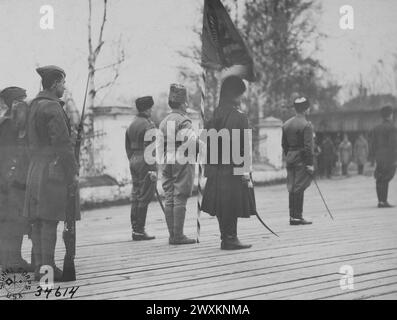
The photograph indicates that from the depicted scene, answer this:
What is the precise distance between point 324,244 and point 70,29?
4.74 metres

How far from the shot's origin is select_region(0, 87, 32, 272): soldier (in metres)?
5.10

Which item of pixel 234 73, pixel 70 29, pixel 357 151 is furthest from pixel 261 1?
pixel 234 73

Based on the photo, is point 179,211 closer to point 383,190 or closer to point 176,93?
point 176,93

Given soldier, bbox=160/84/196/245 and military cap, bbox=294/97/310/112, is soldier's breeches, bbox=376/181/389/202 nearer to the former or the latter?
military cap, bbox=294/97/310/112

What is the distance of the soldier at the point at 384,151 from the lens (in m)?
10.1

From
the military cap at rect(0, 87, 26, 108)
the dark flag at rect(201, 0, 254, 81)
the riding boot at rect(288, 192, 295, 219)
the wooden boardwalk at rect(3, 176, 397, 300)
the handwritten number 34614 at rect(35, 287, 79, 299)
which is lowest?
the wooden boardwalk at rect(3, 176, 397, 300)

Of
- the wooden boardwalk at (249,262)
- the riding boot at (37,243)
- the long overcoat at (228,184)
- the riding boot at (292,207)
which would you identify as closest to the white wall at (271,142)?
the wooden boardwalk at (249,262)

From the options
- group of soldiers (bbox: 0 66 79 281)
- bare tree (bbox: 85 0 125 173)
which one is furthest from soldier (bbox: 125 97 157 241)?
bare tree (bbox: 85 0 125 173)

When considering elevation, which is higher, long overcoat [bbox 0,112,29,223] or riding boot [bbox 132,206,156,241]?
long overcoat [bbox 0,112,29,223]

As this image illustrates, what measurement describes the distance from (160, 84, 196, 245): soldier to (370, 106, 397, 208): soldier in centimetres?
456

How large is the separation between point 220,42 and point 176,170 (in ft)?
4.93

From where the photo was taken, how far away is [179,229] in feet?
22.1

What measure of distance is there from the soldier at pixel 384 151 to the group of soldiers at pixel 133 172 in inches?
86.2

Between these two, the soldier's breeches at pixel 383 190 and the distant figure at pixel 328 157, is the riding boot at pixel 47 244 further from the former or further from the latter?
the distant figure at pixel 328 157
